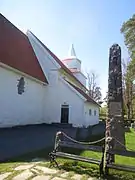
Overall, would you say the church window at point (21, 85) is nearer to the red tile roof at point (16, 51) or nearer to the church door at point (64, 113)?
the red tile roof at point (16, 51)

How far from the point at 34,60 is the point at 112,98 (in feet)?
58.8

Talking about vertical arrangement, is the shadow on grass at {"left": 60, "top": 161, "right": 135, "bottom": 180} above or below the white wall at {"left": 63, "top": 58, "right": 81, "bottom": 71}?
below

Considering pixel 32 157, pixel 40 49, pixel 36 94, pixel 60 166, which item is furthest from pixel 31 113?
pixel 60 166

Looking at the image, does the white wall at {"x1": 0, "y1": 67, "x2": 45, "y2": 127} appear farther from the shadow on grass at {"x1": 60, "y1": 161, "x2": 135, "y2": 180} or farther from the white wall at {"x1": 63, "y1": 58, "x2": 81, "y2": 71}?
the white wall at {"x1": 63, "y1": 58, "x2": 81, "y2": 71}

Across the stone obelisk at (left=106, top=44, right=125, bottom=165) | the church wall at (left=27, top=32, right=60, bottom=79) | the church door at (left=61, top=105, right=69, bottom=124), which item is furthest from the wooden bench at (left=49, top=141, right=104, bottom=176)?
the church wall at (left=27, top=32, right=60, bottom=79)

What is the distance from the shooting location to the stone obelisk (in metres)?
7.17

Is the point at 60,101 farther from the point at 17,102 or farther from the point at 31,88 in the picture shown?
the point at 17,102

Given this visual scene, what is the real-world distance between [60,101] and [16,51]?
24.1 feet

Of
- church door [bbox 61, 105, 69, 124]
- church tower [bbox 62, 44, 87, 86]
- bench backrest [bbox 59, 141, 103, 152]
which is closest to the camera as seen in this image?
bench backrest [bbox 59, 141, 103, 152]

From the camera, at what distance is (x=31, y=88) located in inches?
818

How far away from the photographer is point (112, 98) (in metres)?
7.38

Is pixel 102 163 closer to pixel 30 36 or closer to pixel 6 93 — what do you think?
pixel 6 93

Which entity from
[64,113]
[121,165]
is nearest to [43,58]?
[64,113]

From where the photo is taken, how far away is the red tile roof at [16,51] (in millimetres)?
17719
